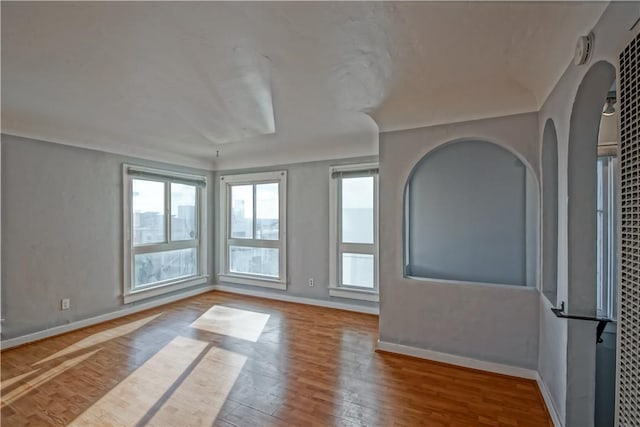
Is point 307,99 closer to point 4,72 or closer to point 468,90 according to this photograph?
point 468,90

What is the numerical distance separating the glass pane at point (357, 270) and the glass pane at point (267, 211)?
1.31m

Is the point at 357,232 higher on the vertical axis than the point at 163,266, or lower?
higher

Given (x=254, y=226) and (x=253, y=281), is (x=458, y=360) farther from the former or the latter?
(x=254, y=226)

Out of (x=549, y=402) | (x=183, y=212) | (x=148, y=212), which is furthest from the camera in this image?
(x=183, y=212)

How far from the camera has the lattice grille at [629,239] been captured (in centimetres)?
114

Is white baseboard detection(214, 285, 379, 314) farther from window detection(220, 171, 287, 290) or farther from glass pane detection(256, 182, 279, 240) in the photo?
glass pane detection(256, 182, 279, 240)

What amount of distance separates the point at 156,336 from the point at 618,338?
388 cm

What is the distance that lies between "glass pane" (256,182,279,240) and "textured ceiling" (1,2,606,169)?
63.3 inches

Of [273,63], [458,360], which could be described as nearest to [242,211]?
[273,63]

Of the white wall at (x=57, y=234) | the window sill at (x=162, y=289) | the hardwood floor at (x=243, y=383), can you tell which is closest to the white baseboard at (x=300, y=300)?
the window sill at (x=162, y=289)

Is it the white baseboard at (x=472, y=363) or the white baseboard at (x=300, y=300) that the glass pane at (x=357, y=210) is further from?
the white baseboard at (x=472, y=363)

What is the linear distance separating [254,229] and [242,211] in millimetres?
417

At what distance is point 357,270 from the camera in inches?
173

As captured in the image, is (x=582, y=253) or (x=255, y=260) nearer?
(x=582, y=253)
